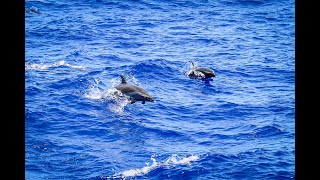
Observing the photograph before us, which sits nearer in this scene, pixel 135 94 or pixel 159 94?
pixel 135 94

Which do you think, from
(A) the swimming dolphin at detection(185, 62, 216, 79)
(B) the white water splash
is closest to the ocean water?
(B) the white water splash

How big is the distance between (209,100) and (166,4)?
15567 millimetres

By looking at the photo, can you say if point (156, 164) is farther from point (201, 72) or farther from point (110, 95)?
point (201, 72)

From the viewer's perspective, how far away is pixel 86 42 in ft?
68.5

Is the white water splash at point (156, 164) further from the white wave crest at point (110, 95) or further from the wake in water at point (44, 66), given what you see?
the wake in water at point (44, 66)

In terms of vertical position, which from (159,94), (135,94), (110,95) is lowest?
(159,94)

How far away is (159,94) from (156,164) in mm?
5349

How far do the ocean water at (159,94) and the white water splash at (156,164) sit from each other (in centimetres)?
2

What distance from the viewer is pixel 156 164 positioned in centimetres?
967

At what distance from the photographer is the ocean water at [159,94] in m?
9.84

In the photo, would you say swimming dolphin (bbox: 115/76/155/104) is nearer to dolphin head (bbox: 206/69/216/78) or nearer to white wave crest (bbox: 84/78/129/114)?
white wave crest (bbox: 84/78/129/114)

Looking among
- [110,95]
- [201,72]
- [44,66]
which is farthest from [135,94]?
[44,66]

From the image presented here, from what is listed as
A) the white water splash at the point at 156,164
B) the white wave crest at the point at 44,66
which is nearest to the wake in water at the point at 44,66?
the white wave crest at the point at 44,66
